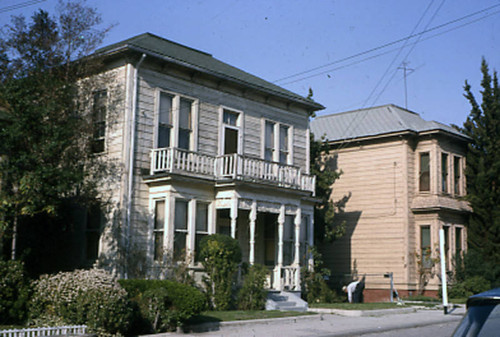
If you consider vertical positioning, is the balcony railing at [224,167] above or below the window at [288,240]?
above

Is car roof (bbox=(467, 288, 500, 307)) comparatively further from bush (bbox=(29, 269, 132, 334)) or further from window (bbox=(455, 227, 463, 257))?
window (bbox=(455, 227, 463, 257))

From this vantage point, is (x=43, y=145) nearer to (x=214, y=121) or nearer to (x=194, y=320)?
(x=194, y=320)

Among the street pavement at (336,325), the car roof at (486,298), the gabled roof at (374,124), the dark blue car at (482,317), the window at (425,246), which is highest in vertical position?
the gabled roof at (374,124)

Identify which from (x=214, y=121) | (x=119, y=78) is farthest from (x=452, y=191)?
(x=119, y=78)

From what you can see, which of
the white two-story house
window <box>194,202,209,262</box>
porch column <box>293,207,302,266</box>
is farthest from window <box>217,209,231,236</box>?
porch column <box>293,207,302,266</box>

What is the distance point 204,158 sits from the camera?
71.1 ft

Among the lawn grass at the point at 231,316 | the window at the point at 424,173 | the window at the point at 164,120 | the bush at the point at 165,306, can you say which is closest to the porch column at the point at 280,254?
the lawn grass at the point at 231,316

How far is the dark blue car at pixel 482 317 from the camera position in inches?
156

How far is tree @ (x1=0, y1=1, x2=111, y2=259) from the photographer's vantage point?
1580cm

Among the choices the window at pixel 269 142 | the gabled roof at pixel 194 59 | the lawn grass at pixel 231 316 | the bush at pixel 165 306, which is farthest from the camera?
the window at pixel 269 142

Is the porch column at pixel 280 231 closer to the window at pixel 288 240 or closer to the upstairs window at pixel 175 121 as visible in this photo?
the window at pixel 288 240

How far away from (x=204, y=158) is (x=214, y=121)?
7.55 ft

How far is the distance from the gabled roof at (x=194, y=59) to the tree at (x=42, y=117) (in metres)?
1.62

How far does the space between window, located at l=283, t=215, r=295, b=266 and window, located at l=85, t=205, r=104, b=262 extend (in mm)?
8113
